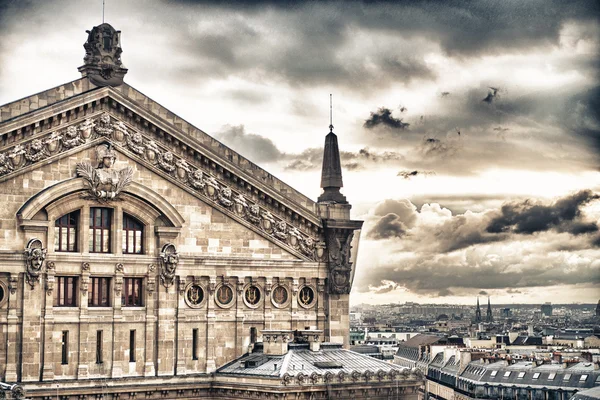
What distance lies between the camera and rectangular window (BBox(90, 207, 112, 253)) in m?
52.6

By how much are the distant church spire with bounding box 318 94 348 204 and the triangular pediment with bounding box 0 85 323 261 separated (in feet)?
5.24

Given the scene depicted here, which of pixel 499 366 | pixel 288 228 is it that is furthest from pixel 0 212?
pixel 499 366

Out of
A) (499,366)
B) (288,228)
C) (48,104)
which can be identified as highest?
(48,104)

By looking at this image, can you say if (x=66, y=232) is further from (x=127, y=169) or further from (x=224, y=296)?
(x=224, y=296)

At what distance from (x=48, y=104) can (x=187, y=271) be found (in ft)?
32.6

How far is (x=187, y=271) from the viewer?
54.5 metres

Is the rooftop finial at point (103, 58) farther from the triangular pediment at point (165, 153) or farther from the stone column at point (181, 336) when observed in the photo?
the stone column at point (181, 336)

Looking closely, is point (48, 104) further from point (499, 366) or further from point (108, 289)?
point (499, 366)

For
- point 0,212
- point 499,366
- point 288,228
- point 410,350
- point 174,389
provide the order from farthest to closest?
point 410,350, point 499,366, point 288,228, point 174,389, point 0,212

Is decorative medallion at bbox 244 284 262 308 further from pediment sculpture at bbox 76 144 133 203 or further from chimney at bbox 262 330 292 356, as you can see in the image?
pediment sculpture at bbox 76 144 133 203

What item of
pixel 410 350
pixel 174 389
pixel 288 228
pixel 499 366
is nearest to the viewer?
pixel 174 389

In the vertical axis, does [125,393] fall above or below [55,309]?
below

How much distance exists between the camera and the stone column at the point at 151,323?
53.2 meters

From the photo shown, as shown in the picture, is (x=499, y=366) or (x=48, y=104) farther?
(x=499, y=366)
